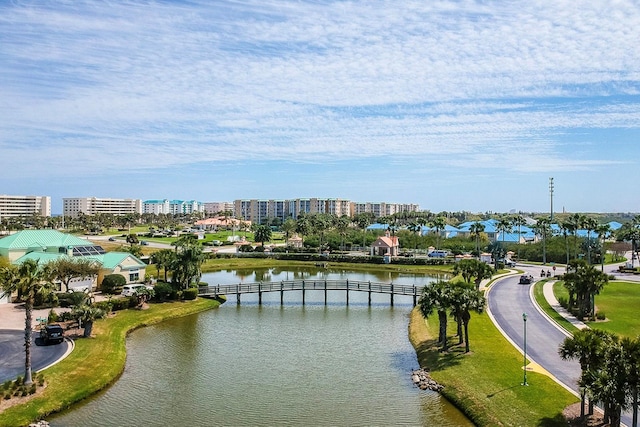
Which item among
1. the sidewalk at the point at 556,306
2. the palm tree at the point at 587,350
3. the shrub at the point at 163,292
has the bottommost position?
the sidewalk at the point at 556,306

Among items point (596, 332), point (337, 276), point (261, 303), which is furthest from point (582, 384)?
point (337, 276)

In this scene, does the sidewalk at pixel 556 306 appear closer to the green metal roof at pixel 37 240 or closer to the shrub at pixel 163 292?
the shrub at pixel 163 292

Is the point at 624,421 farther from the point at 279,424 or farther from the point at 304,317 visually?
the point at 304,317

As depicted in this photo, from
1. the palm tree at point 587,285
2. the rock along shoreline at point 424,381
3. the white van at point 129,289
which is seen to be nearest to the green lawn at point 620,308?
the palm tree at point 587,285

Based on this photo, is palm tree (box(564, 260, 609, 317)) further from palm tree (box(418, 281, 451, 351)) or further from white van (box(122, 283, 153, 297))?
white van (box(122, 283, 153, 297))

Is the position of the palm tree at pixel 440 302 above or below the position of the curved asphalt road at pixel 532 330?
above

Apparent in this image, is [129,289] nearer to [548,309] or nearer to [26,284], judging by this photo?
[26,284]

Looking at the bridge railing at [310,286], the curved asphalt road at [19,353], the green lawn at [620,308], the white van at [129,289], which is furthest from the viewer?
the bridge railing at [310,286]
